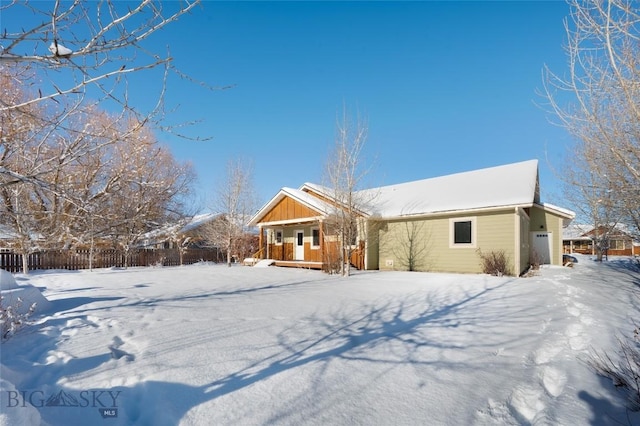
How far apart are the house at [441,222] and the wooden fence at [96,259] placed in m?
8.52

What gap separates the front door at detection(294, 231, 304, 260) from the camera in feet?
63.9

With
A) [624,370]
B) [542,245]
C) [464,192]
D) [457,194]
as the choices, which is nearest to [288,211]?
[457,194]

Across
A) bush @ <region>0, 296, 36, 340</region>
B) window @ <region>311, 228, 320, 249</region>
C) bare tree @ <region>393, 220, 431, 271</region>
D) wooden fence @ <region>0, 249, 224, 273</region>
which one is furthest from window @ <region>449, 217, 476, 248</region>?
wooden fence @ <region>0, 249, 224, 273</region>

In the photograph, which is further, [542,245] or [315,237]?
[315,237]

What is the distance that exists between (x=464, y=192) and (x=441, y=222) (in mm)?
2039

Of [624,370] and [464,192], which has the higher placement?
[464,192]

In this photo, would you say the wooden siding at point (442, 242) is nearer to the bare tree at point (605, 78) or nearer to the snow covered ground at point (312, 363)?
the snow covered ground at point (312, 363)

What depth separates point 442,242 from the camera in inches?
553

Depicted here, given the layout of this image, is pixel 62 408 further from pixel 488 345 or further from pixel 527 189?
pixel 527 189

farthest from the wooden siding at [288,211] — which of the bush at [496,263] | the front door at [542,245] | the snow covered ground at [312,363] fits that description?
the front door at [542,245]

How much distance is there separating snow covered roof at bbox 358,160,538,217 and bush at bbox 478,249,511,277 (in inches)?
74.5

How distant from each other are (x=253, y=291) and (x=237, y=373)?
546 cm

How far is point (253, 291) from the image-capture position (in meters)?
8.81

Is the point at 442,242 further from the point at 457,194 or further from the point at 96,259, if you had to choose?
the point at 96,259
